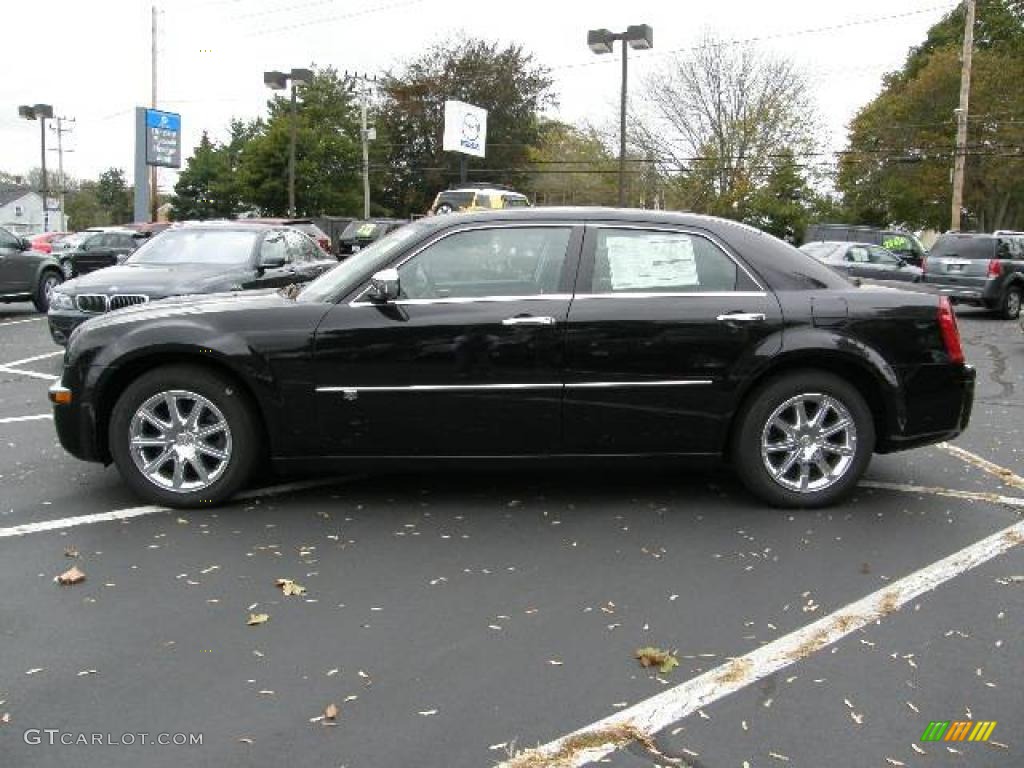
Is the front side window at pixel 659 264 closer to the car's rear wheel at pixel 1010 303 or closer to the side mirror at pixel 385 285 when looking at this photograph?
the side mirror at pixel 385 285

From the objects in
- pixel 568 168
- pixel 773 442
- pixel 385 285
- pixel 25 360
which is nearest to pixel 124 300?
pixel 25 360

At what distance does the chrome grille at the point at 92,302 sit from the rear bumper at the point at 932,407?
7466 millimetres

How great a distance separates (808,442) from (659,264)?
1269 millimetres

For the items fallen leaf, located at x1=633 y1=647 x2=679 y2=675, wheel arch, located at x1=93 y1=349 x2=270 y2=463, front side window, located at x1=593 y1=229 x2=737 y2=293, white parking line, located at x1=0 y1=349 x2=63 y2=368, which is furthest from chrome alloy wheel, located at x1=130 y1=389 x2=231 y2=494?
white parking line, located at x1=0 y1=349 x2=63 y2=368

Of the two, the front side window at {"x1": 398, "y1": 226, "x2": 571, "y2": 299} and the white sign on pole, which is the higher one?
the white sign on pole

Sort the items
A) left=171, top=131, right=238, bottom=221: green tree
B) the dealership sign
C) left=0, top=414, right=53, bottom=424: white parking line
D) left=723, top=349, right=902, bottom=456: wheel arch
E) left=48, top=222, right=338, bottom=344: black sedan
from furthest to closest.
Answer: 1. left=171, top=131, right=238, bottom=221: green tree
2. the dealership sign
3. left=48, top=222, right=338, bottom=344: black sedan
4. left=0, top=414, right=53, bottom=424: white parking line
5. left=723, top=349, right=902, bottom=456: wheel arch

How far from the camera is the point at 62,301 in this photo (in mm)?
9898

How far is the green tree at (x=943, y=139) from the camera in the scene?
42375mm

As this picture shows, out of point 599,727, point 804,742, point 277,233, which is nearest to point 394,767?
point 599,727

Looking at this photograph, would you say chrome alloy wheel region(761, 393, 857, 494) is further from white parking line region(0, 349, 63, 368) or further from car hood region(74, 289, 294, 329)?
white parking line region(0, 349, 63, 368)

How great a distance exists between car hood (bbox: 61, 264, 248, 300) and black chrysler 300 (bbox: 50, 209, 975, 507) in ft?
14.3

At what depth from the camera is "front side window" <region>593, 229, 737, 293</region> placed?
5.30m

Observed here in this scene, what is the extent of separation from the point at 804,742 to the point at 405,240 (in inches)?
132

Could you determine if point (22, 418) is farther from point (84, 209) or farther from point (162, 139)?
point (84, 209)
